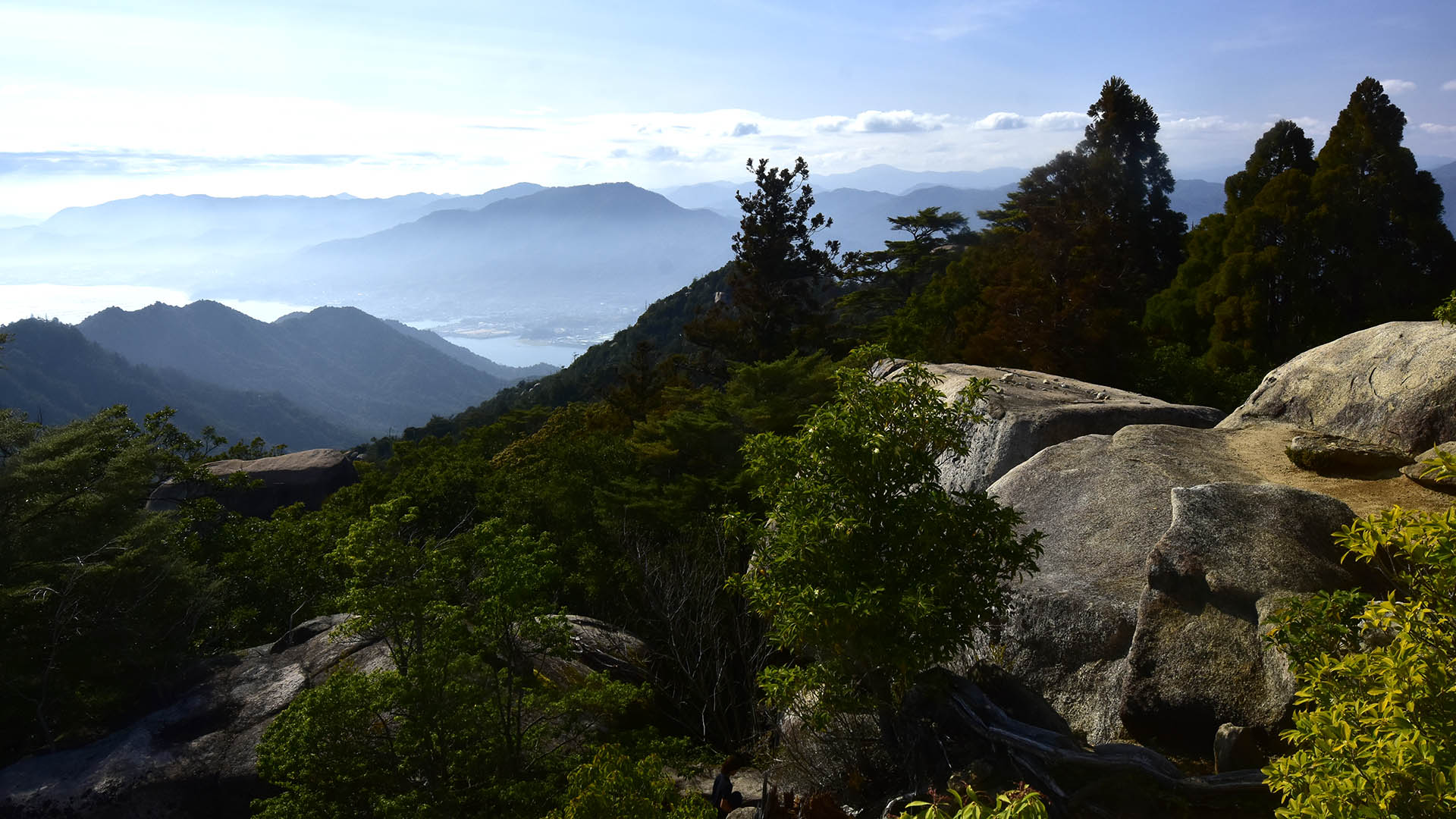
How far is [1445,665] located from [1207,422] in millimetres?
13604

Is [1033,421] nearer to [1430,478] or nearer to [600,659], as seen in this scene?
[1430,478]

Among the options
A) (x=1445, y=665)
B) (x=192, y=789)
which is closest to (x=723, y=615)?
(x=192, y=789)

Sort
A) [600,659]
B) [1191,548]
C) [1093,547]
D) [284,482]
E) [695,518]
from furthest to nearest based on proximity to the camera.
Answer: [284,482], [695,518], [600,659], [1093,547], [1191,548]

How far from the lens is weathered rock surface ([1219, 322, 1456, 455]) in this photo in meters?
12.3

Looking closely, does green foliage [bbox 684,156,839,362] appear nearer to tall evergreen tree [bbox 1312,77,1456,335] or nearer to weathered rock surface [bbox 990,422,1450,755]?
tall evergreen tree [bbox 1312,77,1456,335]

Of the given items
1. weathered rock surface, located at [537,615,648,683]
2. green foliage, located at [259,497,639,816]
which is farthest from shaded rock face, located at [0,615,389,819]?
weathered rock surface, located at [537,615,648,683]

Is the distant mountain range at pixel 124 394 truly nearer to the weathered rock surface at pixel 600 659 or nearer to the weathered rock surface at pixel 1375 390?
the weathered rock surface at pixel 600 659

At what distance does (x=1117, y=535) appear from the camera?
35.6 ft

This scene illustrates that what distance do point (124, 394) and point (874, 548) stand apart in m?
182

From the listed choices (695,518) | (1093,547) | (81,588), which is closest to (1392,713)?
(1093,547)

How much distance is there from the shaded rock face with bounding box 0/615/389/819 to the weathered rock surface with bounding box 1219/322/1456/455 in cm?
1579

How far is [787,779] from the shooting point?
9.41m

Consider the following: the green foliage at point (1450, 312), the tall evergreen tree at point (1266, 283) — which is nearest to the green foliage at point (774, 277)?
the tall evergreen tree at point (1266, 283)

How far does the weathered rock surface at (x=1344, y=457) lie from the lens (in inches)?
459
